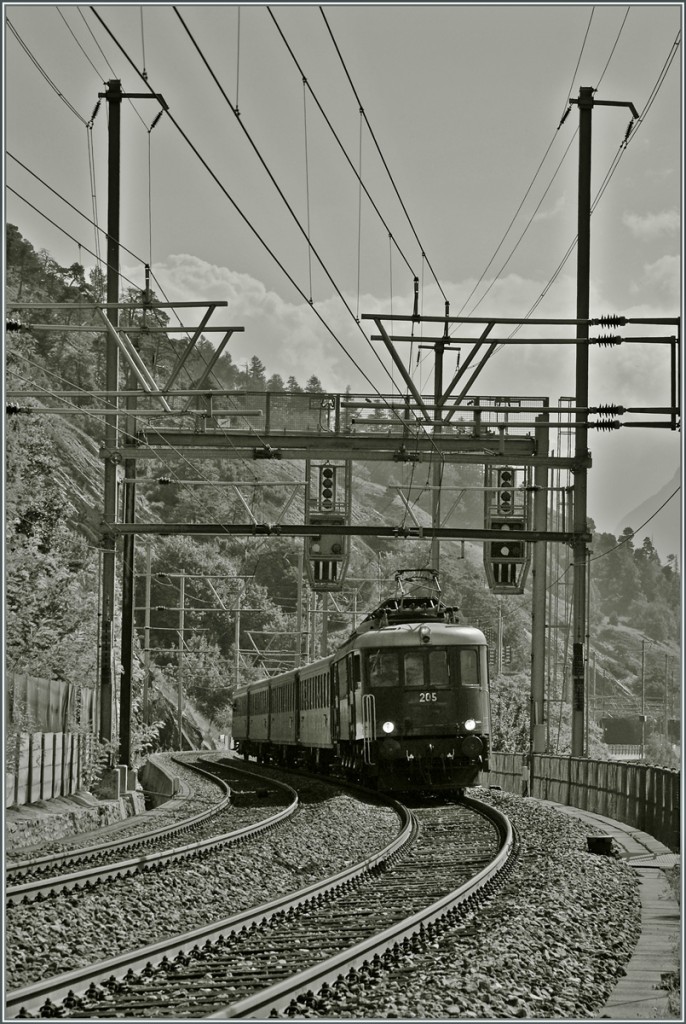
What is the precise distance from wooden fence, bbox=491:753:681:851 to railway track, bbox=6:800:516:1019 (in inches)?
112

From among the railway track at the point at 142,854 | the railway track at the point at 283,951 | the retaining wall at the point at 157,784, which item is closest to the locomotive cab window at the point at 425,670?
the railway track at the point at 142,854

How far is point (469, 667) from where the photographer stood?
22922 mm

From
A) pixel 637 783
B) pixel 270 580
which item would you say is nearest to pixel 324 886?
pixel 637 783

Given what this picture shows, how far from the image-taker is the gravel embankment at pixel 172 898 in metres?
9.37

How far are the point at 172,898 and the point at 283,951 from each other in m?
2.86

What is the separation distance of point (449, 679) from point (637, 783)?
4917 millimetres

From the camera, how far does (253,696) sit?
1849 inches

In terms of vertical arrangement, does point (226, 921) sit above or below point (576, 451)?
below

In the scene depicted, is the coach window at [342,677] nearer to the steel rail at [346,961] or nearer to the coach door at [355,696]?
the coach door at [355,696]

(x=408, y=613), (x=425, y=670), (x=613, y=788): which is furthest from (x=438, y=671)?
(x=613, y=788)

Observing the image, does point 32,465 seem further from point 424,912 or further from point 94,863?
point 424,912

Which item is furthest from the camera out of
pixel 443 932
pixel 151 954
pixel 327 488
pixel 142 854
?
pixel 327 488

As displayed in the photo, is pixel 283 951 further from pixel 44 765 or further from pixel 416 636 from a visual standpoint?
pixel 416 636

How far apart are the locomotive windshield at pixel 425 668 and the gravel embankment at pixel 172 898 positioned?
4.32 meters
